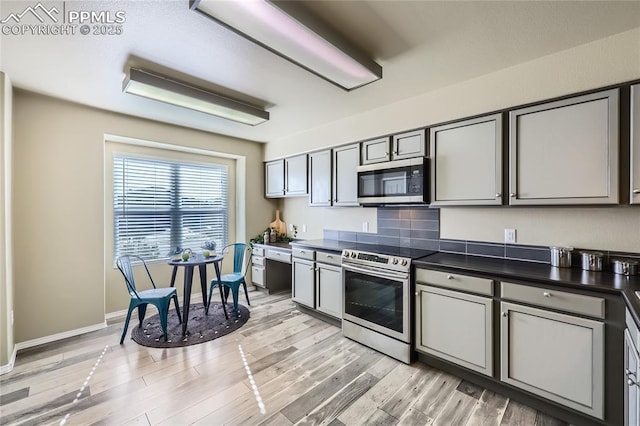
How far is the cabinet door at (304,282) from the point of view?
3.46m

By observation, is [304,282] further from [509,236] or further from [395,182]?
[509,236]

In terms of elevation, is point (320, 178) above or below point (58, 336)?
above

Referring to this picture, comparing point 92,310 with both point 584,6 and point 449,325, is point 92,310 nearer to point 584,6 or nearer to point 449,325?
point 449,325

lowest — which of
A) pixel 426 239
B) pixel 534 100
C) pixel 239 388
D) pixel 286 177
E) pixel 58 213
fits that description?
pixel 239 388

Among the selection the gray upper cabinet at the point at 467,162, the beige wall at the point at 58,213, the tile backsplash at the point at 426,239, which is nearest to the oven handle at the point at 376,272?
the tile backsplash at the point at 426,239

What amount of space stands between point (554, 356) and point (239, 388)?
231 centimetres

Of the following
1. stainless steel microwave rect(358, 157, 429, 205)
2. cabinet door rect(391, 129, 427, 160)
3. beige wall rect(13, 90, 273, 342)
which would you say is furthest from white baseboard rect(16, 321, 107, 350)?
cabinet door rect(391, 129, 427, 160)

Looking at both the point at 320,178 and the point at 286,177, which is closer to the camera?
the point at 320,178

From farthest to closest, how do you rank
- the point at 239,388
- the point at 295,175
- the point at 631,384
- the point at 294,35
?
the point at 295,175 < the point at 239,388 < the point at 294,35 < the point at 631,384

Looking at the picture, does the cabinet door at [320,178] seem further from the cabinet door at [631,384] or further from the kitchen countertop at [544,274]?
the cabinet door at [631,384]

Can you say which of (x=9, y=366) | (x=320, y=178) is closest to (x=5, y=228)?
(x=9, y=366)

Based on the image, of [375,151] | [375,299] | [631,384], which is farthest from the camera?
[375,151]

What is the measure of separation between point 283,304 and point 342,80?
317 centimetres

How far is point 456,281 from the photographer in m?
2.21
